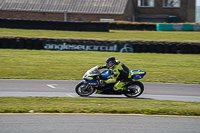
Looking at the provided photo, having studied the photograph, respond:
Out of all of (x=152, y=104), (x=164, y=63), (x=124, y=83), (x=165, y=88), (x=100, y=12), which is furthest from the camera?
(x=100, y=12)

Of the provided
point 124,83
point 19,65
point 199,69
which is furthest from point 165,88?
point 19,65

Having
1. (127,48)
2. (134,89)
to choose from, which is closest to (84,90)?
(134,89)

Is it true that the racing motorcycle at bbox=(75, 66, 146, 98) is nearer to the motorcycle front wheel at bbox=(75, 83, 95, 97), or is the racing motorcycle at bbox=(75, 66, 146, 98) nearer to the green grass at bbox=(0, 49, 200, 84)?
the motorcycle front wheel at bbox=(75, 83, 95, 97)

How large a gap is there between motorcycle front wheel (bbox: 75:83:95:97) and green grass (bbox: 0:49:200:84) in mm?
4267

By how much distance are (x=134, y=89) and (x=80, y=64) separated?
8.62 metres

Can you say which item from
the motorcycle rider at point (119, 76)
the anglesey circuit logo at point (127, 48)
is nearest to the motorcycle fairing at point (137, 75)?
the motorcycle rider at point (119, 76)

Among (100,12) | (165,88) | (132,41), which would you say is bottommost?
(165,88)

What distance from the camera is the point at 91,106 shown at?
9477 mm

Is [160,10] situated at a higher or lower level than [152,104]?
higher

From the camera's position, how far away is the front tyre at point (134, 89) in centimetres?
1173

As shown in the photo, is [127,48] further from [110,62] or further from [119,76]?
[110,62]

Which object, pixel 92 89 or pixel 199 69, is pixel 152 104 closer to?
pixel 92 89

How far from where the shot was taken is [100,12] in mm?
44875

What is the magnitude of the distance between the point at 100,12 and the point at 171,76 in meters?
28.9
